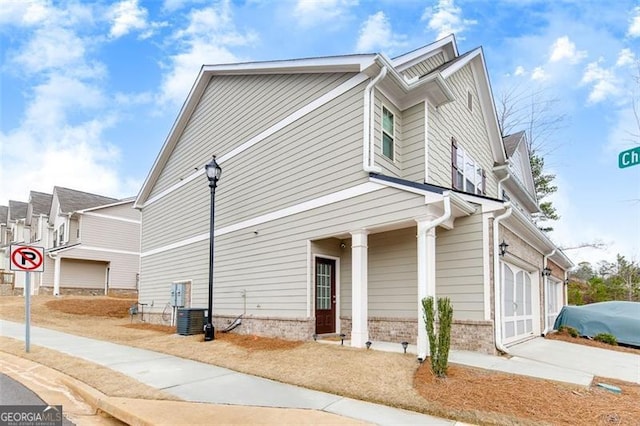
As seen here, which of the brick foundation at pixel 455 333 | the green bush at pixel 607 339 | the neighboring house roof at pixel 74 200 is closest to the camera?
the brick foundation at pixel 455 333

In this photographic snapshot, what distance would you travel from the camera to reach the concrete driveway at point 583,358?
7816 millimetres

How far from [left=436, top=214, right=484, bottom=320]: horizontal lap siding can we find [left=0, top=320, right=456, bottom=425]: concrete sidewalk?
13.7ft

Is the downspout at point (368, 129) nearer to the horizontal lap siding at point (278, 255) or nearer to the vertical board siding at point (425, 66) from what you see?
the horizontal lap siding at point (278, 255)

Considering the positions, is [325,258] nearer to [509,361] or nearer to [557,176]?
[509,361]

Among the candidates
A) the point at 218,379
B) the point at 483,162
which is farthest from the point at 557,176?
the point at 218,379

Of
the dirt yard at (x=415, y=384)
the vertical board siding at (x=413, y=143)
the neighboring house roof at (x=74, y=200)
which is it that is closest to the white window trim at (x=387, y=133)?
the vertical board siding at (x=413, y=143)

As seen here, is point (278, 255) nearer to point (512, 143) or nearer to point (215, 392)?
point (215, 392)

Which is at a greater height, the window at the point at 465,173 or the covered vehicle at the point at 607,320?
the window at the point at 465,173

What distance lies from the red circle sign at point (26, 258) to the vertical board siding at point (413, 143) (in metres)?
8.66

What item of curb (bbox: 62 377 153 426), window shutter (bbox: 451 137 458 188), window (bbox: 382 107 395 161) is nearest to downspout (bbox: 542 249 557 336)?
window shutter (bbox: 451 137 458 188)

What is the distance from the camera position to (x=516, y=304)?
10797 mm

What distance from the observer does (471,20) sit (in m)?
13.7

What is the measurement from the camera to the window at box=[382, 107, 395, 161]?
9659 millimetres

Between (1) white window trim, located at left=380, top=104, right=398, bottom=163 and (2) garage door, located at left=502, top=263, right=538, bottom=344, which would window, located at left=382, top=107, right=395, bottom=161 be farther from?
(2) garage door, located at left=502, top=263, right=538, bottom=344
